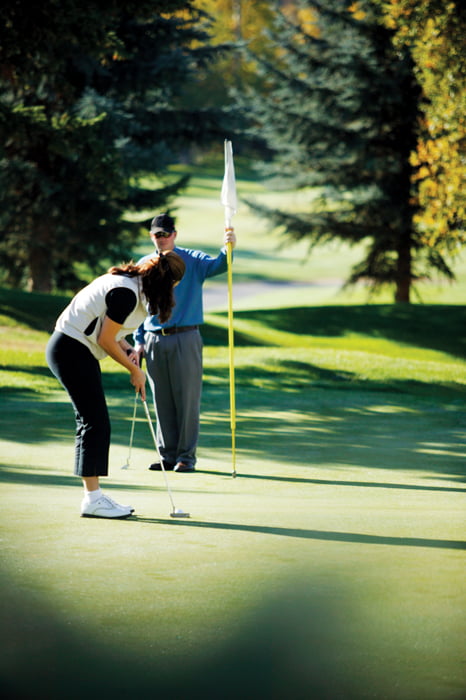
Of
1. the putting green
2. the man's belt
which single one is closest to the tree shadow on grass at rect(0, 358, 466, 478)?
the putting green

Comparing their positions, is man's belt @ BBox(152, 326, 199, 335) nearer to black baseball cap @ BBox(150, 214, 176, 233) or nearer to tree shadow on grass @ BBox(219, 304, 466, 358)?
black baseball cap @ BBox(150, 214, 176, 233)

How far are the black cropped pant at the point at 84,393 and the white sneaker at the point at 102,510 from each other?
0.20 m

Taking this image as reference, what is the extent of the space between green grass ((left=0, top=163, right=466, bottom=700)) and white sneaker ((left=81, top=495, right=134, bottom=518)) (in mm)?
133

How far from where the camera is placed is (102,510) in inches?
222

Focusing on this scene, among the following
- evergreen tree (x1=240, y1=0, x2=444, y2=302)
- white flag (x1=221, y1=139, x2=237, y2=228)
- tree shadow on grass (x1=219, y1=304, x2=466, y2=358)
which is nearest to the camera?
white flag (x1=221, y1=139, x2=237, y2=228)

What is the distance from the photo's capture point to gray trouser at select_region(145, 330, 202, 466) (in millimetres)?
8078

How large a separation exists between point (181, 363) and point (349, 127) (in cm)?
1927

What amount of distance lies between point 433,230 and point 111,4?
10050 mm

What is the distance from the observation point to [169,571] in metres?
4.38

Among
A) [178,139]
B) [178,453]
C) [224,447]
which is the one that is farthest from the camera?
[178,139]

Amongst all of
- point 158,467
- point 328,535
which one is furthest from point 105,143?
point 328,535

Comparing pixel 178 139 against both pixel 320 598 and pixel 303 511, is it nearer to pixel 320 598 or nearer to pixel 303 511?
pixel 303 511

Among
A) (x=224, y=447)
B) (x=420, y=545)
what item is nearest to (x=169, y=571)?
(x=420, y=545)

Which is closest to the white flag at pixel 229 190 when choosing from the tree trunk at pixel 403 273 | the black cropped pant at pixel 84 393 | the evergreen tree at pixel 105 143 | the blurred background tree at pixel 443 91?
the black cropped pant at pixel 84 393
